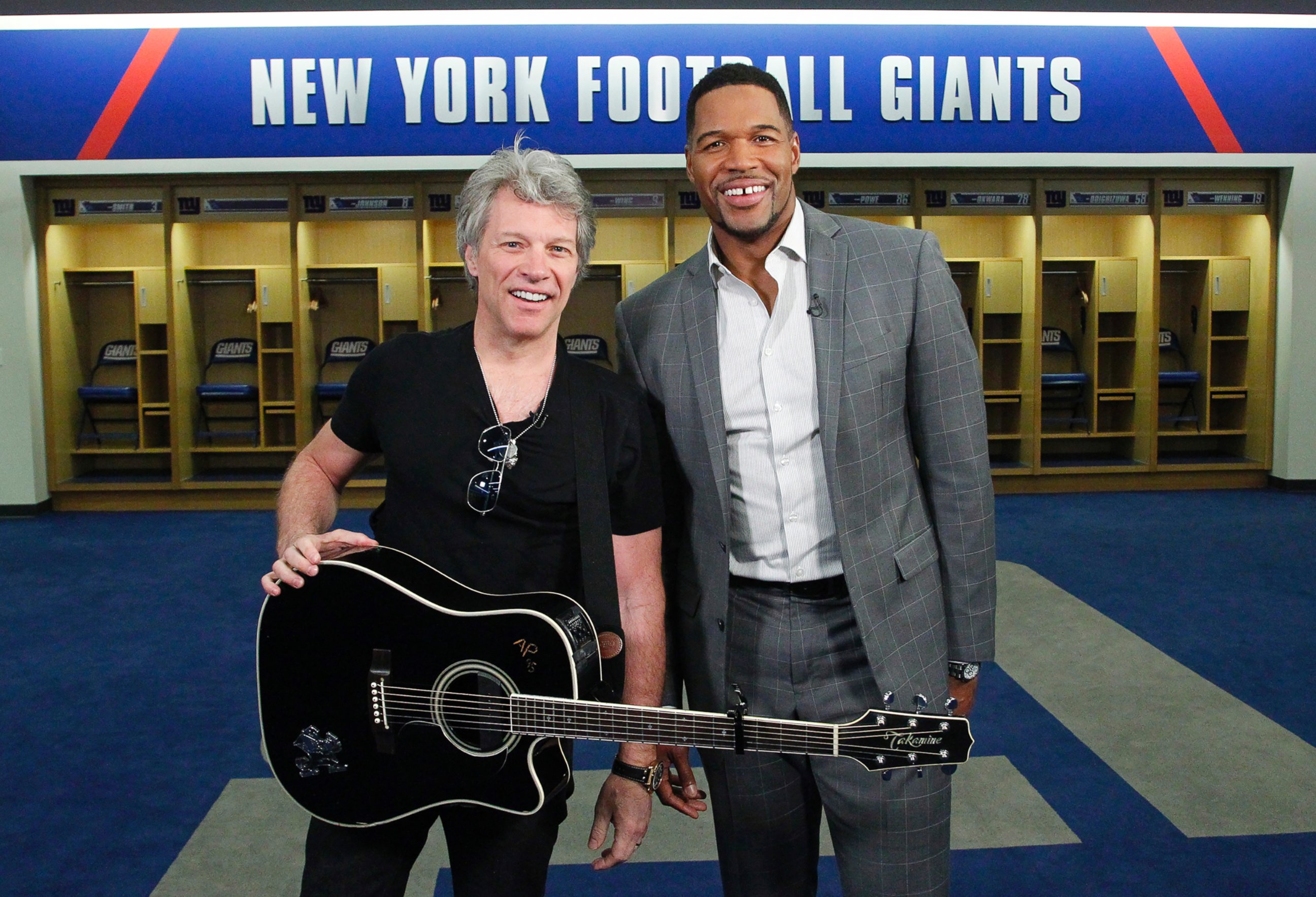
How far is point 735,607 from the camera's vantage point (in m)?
1.58

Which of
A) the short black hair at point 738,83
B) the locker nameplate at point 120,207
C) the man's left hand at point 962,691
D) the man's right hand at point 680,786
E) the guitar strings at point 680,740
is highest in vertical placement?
the locker nameplate at point 120,207

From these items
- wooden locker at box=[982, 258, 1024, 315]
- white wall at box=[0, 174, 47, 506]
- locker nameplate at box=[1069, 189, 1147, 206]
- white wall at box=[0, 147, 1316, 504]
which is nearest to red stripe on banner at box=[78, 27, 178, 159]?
white wall at box=[0, 147, 1316, 504]

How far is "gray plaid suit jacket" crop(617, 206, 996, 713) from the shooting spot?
150 centimetres

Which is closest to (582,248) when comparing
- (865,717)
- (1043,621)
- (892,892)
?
(865,717)

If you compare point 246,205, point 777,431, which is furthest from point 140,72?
point 777,431

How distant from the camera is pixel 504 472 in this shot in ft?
4.48

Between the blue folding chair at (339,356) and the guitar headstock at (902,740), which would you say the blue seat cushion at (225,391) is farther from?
the guitar headstock at (902,740)

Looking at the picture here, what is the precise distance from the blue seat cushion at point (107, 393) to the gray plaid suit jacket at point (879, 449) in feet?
24.0

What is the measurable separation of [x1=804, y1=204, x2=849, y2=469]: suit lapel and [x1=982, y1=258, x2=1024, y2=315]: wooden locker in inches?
267

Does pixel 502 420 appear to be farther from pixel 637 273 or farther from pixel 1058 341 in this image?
pixel 1058 341

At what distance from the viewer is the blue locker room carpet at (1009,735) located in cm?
251

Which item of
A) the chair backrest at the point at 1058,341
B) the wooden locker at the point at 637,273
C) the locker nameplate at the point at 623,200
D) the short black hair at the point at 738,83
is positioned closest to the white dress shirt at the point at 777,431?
the short black hair at the point at 738,83

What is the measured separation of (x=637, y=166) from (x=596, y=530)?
6.50 m

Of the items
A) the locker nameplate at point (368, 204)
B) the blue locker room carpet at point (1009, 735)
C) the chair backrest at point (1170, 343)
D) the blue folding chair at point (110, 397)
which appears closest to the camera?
the blue locker room carpet at point (1009, 735)
